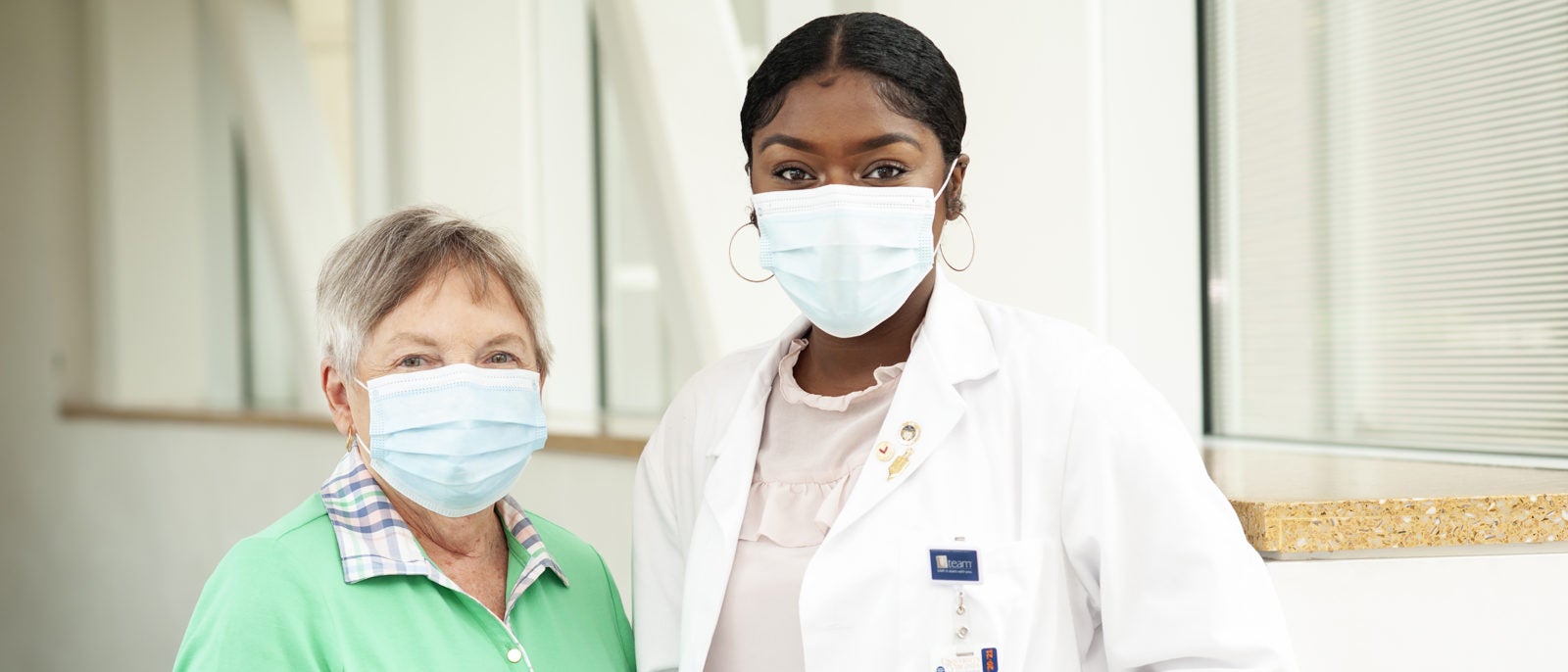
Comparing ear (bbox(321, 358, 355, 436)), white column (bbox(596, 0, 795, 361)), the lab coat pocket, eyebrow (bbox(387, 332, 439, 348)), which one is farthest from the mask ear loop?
white column (bbox(596, 0, 795, 361))

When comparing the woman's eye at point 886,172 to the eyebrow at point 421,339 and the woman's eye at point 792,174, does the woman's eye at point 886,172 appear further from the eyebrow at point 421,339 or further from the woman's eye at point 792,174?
the eyebrow at point 421,339

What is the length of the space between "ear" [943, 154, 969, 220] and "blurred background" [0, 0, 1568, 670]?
621 mm

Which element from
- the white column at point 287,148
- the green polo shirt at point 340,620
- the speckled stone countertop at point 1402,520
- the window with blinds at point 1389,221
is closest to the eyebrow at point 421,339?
the green polo shirt at point 340,620

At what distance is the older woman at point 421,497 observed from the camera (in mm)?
1561

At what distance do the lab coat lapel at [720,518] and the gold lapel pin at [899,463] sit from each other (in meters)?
0.20

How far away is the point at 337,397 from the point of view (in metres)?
1.79

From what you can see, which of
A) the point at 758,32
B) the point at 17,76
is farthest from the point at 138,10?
the point at 758,32

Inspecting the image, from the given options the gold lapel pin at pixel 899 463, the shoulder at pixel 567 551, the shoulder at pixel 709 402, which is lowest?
the shoulder at pixel 567 551

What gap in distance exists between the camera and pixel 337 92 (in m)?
6.63

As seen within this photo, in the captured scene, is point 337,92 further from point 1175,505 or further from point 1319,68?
point 1175,505

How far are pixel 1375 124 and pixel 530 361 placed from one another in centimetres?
182

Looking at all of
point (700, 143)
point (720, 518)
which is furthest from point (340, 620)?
point (700, 143)

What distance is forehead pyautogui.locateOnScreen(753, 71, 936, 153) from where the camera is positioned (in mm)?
1547

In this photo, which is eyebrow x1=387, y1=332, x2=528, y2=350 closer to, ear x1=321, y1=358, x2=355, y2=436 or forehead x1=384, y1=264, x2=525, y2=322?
forehead x1=384, y1=264, x2=525, y2=322
